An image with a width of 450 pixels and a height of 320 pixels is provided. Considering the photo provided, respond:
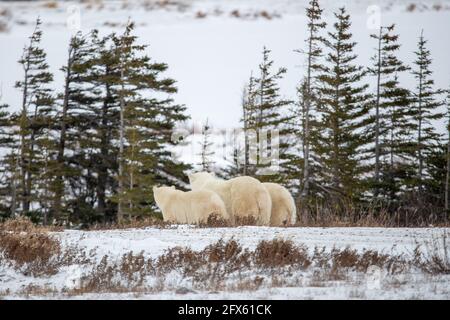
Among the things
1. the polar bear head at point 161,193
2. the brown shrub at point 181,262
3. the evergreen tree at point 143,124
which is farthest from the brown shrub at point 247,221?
the evergreen tree at point 143,124

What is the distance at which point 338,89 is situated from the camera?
1302 inches

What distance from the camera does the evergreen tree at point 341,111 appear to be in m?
32.0

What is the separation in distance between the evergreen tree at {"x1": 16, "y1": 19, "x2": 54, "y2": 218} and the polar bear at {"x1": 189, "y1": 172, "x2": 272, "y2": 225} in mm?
21539

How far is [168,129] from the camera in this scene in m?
31.9

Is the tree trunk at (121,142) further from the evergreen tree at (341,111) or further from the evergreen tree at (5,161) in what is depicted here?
the evergreen tree at (341,111)

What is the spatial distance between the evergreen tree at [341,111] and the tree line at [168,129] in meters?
0.07

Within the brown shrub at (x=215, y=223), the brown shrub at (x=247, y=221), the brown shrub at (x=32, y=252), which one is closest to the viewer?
the brown shrub at (x=32, y=252)

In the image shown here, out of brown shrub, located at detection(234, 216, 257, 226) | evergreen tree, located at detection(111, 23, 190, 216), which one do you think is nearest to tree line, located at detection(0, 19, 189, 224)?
evergreen tree, located at detection(111, 23, 190, 216)

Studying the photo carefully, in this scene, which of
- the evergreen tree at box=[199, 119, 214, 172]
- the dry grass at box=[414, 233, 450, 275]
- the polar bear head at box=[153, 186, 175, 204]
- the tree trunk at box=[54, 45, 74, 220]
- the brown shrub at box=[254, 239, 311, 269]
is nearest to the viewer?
the dry grass at box=[414, 233, 450, 275]

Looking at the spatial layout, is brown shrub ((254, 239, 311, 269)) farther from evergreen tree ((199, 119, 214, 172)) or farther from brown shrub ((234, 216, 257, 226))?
evergreen tree ((199, 119, 214, 172))

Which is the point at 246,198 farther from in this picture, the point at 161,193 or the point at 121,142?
the point at 121,142

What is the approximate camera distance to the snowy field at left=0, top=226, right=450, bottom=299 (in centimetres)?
627
